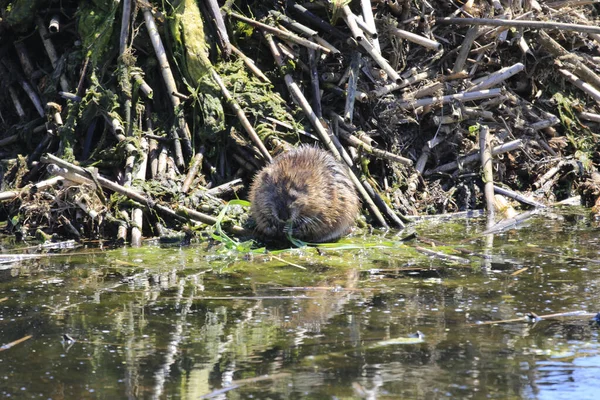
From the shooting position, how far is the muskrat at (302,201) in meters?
6.24

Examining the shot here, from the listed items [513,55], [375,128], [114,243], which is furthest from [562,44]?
[114,243]

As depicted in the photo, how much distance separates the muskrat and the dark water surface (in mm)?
357

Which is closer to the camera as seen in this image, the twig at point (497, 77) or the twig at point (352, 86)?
the twig at point (352, 86)

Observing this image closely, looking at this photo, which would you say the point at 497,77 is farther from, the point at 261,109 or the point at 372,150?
the point at 261,109

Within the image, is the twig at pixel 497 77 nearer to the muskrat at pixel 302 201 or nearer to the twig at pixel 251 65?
the twig at pixel 251 65

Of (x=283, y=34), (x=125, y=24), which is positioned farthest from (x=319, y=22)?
(x=125, y=24)

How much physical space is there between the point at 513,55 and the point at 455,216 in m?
2.26

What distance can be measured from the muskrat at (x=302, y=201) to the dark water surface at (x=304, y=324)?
0.36m

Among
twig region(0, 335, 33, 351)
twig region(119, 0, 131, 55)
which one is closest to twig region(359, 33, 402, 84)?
twig region(119, 0, 131, 55)

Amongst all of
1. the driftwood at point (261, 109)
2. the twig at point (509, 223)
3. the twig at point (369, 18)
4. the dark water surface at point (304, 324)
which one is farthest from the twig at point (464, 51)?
the dark water surface at point (304, 324)

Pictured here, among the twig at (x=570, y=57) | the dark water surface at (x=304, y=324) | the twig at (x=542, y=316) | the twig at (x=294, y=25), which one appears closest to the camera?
the dark water surface at (x=304, y=324)

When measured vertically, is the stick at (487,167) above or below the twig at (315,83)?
below

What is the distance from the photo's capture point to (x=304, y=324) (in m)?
4.10

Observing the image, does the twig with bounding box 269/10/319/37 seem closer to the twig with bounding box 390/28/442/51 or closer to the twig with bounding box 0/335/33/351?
the twig with bounding box 390/28/442/51
